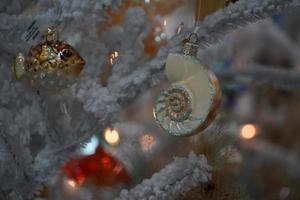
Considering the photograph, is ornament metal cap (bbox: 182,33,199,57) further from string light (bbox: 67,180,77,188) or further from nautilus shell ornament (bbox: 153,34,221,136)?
string light (bbox: 67,180,77,188)

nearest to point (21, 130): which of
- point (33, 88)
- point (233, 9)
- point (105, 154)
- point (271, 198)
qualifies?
point (33, 88)

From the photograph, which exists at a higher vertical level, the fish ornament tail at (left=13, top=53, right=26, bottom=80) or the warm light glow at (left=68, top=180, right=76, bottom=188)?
the fish ornament tail at (left=13, top=53, right=26, bottom=80)

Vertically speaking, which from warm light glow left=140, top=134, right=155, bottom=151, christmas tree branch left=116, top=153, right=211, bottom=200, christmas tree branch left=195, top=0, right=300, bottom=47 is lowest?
christmas tree branch left=116, top=153, right=211, bottom=200

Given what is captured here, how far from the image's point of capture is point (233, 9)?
0.55 meters

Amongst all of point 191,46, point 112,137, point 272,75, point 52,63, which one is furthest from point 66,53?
point 272,75

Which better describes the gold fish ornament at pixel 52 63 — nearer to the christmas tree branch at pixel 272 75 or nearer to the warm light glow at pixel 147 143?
the warm light glow at pixel 147 143

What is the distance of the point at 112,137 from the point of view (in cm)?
85

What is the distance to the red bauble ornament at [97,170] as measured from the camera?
2.28ft

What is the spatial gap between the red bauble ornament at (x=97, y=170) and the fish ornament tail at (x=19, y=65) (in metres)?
0.18

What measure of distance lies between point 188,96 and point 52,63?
0.17 m

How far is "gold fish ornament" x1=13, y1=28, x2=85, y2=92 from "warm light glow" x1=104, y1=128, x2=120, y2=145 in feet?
0.75

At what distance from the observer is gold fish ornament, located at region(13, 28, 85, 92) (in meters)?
0.58

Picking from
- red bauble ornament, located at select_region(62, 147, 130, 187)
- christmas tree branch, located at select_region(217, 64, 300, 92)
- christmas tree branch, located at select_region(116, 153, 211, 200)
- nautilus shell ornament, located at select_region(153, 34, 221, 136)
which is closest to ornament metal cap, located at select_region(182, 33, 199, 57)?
nautilus shell ornament, located at select_region(153, 34, 221, 136)

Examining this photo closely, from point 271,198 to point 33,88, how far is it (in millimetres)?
523
